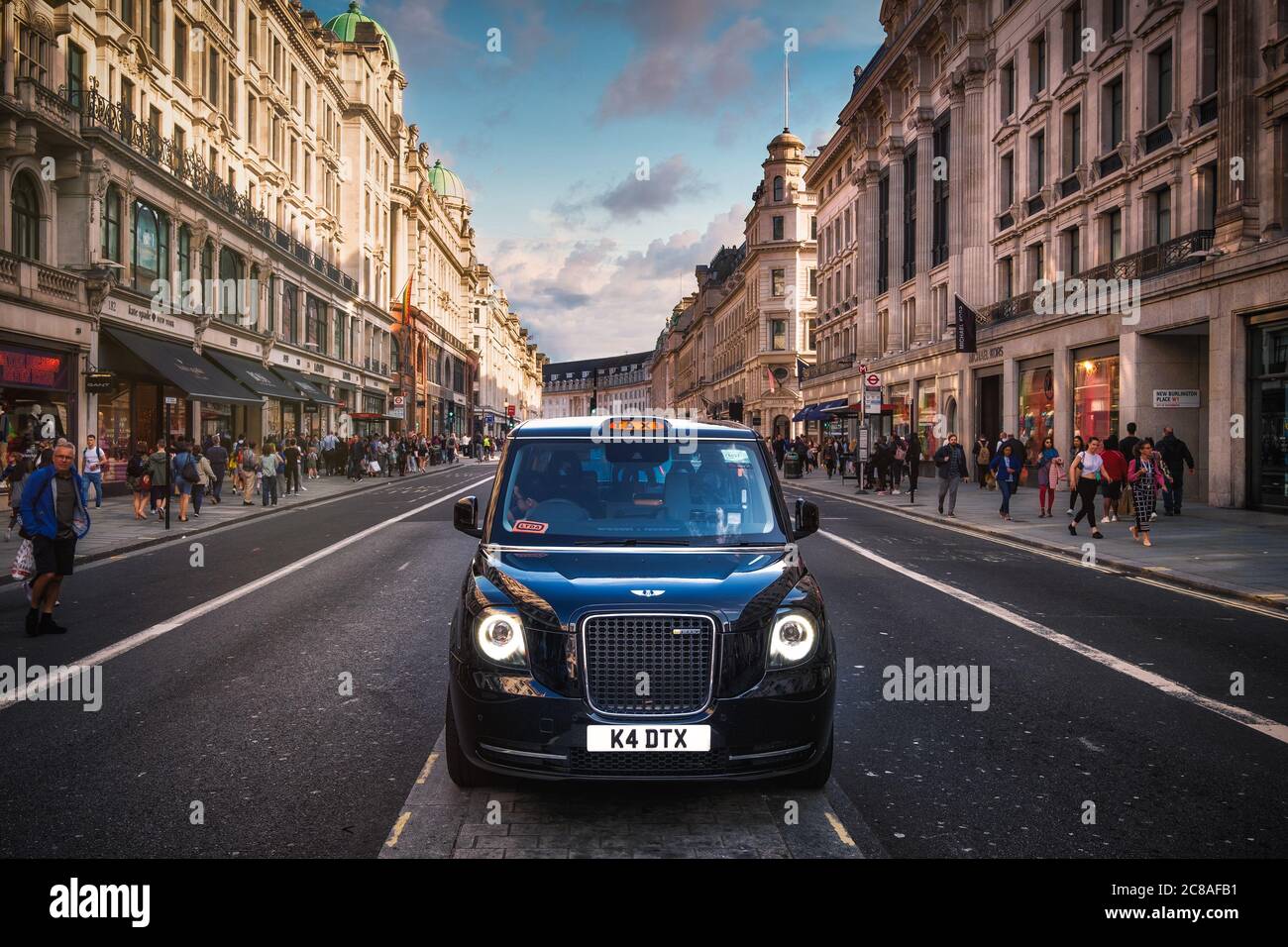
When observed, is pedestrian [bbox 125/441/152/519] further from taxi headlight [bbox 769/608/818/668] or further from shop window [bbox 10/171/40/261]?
taxi headlight [bbox 769/608/818/668]

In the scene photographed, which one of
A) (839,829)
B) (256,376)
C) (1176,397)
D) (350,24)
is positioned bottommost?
(839,829)

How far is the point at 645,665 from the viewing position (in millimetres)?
4211

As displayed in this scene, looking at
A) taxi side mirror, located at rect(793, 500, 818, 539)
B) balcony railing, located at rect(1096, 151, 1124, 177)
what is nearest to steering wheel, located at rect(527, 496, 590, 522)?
taxi side mirror, located at rect(793, 500, 818, 539)

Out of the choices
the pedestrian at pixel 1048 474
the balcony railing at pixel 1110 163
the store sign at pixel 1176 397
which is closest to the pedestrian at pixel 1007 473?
the pedestrian at pixel 1048 474

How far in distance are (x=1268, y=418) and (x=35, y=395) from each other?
92.8ft

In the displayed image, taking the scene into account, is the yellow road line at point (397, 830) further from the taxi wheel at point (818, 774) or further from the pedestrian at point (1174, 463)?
the pedestrian at point (1174, 463)

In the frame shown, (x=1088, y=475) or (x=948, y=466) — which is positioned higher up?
(x=948, y=466)

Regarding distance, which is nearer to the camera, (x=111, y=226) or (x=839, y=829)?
(x=839, y=829)

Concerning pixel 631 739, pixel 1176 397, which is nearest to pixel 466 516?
pixel 631 739

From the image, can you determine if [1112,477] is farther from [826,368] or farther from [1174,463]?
[826,368]

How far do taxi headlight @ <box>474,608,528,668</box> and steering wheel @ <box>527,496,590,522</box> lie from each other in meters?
0.99

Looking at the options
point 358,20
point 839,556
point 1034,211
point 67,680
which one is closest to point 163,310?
point 839,556
